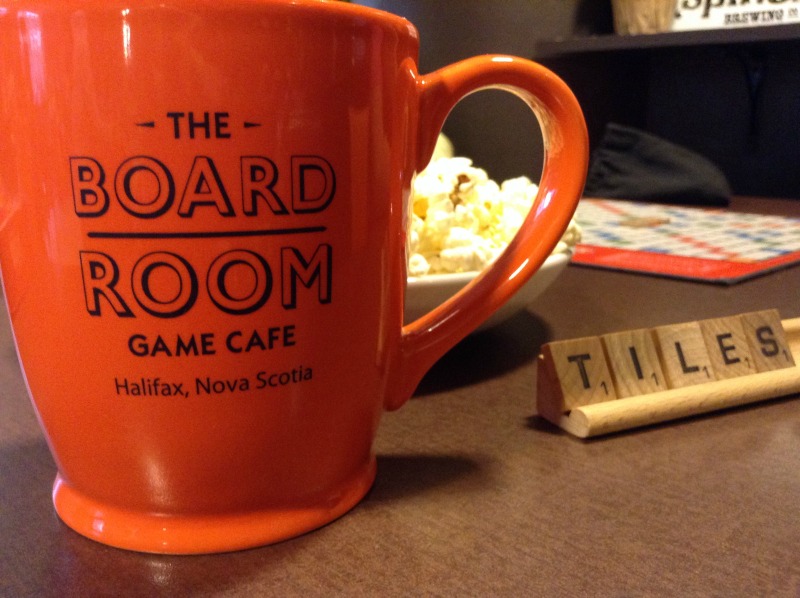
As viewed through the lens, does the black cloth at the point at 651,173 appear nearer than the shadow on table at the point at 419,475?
No

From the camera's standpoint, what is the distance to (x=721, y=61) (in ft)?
7.45

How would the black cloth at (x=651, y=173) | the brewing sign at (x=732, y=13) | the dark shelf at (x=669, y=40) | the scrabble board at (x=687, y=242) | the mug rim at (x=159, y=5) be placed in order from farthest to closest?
the brewing sign at (x=732, y=13) → the dark shelf at (x=669, y=40) → the black cloth at (x=651, y=173) → the scrabble board at (x=687, y=242) → the mug rim at (x=159, y=5)

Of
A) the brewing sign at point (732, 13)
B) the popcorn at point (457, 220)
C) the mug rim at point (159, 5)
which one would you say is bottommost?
the popcorn at point (457, 220)

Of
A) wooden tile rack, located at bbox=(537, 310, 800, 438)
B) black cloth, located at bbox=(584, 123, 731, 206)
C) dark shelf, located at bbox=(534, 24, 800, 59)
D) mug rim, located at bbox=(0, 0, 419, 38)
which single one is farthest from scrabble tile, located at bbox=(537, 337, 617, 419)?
dark shelf, located at bbox=(534, 24, 800, 59)

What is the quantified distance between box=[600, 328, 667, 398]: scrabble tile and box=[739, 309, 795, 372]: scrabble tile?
74mm

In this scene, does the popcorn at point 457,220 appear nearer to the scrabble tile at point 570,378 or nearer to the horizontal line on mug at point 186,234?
the scrabble tile at point 570,378

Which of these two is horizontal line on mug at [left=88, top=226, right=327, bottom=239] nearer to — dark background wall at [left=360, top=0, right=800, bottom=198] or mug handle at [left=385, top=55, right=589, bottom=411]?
mug handle at [left=385, top=55, right=589, bottom=411]

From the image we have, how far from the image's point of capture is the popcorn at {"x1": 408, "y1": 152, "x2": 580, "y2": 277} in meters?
0.49

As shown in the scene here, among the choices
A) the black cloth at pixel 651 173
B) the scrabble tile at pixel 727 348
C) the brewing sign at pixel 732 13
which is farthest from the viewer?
the brewing sign at pixel 732 13

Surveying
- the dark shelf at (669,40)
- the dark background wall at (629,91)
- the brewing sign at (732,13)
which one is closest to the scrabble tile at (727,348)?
the dark background wall at (629,91)

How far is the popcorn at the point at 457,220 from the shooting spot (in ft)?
1.62

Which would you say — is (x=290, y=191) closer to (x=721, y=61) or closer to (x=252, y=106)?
(x=252, y=106)

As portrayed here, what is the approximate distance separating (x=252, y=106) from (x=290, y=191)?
32 mm

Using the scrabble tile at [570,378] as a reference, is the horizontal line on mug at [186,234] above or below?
above
